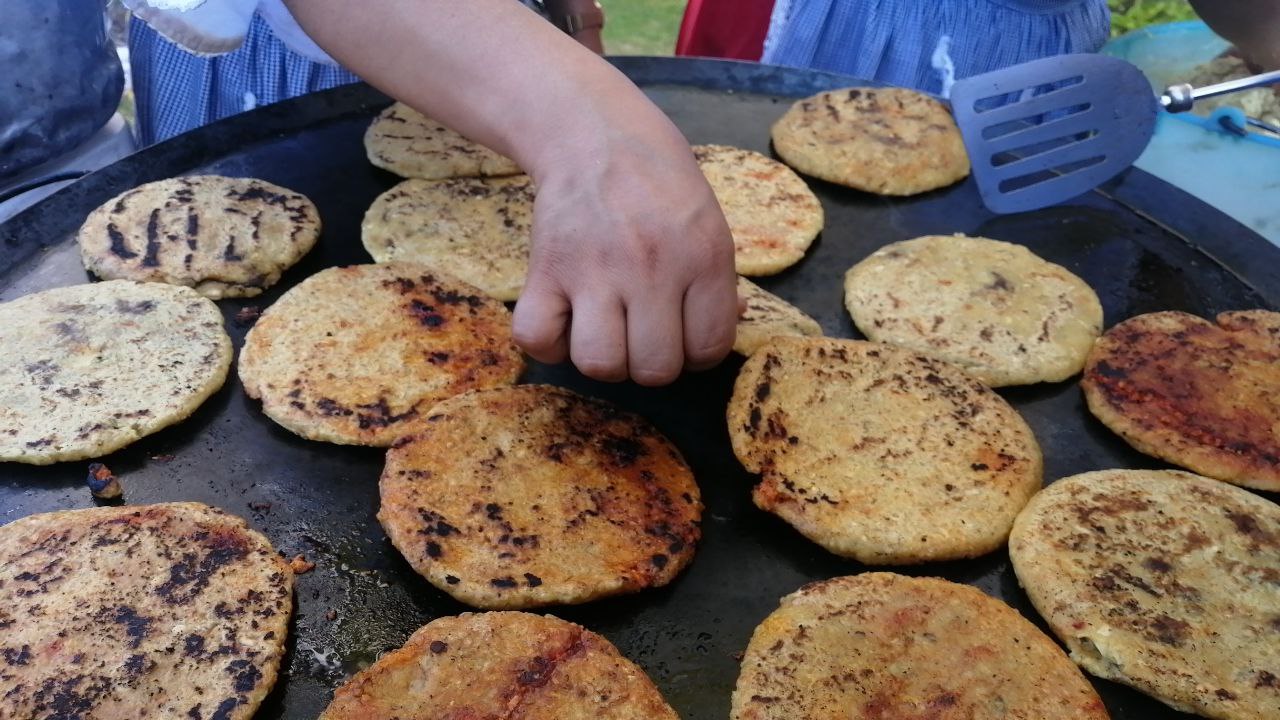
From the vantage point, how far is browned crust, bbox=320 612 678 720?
139cm

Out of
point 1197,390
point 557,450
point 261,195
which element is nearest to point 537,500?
point 557,450

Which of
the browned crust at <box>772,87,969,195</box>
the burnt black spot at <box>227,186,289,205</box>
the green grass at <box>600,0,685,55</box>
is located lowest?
the green grass at <box>600,0,685,55</box>

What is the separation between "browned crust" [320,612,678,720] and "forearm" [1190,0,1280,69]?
307 centimetres

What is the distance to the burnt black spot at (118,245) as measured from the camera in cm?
221

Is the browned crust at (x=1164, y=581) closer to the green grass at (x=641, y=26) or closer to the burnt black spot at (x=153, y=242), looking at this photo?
the burnt black spot at (x=153, y=242)

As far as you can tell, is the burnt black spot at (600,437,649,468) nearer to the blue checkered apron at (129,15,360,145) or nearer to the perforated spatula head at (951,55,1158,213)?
the perforated spatula head at (951,55,1158,213)

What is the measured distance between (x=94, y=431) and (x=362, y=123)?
1.37m

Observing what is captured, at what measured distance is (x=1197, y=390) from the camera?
2084mm

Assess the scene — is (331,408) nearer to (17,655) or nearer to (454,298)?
(454,298)

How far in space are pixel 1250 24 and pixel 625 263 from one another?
9.10 ft

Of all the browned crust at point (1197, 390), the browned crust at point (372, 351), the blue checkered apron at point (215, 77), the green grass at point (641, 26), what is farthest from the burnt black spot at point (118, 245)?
the green grass at point (641, 26)

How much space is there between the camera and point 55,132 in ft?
9.30

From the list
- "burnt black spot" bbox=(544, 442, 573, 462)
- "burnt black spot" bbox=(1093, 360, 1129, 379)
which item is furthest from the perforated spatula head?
"burnt black spot" bbox=(544, 442, 573, 462)

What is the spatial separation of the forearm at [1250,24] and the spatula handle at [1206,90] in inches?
31.4
